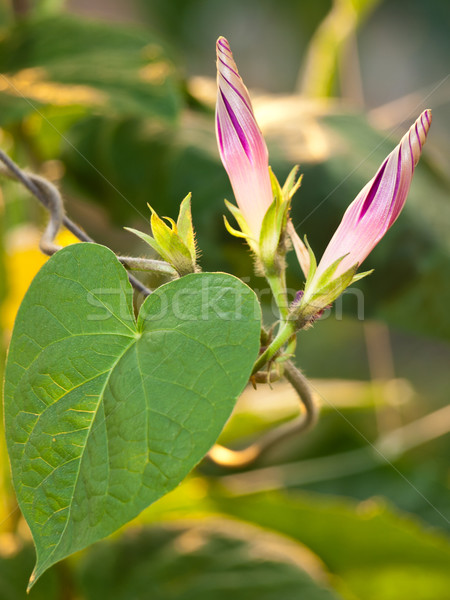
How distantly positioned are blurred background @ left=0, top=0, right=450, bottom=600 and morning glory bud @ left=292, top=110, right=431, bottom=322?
10 cm

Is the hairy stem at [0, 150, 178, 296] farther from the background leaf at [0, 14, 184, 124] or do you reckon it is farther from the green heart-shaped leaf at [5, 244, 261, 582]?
the background leaf at [0, 14, 184, 124]

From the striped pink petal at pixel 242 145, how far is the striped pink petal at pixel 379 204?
31 mm

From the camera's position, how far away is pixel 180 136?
0.47 m

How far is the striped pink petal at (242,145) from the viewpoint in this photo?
213mm

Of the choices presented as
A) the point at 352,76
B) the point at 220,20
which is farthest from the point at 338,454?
the point at 220,20

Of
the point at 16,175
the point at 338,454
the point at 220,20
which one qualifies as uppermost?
the point at 220,20

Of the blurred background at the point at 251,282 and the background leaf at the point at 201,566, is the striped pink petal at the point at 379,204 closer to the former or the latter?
the blurred background at the point at 251,282

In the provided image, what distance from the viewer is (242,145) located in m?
0.22

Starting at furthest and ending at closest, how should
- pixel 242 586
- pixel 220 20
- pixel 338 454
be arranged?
1. pixel 220 20
2. pixel 338 454
3. pixel 242 586

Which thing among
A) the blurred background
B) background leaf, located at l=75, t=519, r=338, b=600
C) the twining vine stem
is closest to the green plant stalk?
the twining vine stem

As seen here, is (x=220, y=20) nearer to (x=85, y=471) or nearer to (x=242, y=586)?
(x=242, y=586)

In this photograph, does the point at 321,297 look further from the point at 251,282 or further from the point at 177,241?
the point at 251,282

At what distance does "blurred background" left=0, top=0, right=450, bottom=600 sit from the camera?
0.40m

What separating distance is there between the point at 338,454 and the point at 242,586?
288 millimetres
